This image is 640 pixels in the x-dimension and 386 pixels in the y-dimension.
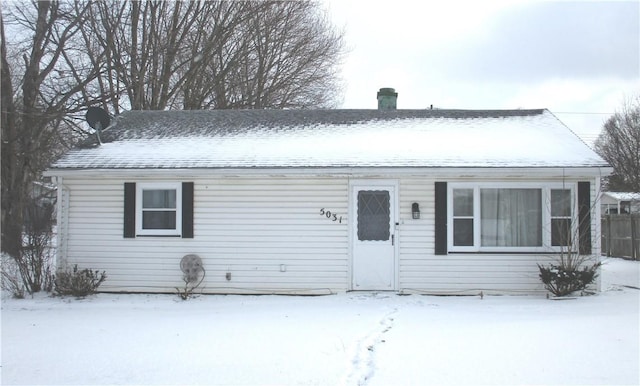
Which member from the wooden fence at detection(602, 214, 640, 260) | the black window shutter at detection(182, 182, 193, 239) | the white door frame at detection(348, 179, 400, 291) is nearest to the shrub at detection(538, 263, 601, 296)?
the white door frame at detection(348, 179, 400, 291)

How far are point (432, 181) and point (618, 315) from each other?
3.80m

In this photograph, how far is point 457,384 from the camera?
5211 mm

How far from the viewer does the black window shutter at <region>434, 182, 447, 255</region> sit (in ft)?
34.5

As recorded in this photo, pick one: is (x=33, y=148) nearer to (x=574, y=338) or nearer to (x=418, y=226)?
(x=418, y=226)

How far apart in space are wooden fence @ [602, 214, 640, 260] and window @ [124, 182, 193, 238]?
14.4 meters

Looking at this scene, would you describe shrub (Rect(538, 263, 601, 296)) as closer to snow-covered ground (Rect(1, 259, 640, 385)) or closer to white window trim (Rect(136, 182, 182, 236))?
snow-covered ground (Rect(1, 259, 640, 385))

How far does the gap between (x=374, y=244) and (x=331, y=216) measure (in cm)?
97

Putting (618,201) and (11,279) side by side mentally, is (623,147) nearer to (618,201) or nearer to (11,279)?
(618,201)

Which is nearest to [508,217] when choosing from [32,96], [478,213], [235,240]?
[478,213]

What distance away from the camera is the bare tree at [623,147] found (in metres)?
32.6

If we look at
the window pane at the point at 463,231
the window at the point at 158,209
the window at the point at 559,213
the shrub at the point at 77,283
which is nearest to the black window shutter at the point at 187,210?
the window at the point at 158,209

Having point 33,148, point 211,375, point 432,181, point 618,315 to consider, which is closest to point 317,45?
point 33,148

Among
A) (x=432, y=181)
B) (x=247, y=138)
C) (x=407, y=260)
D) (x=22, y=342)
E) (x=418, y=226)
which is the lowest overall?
(x=22, y=342)

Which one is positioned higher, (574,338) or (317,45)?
(317,45)
